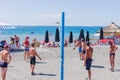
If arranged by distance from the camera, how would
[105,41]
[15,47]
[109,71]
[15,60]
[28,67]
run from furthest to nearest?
[105,41] → [15,47] → [15,60] → [28,67] → [109,71]

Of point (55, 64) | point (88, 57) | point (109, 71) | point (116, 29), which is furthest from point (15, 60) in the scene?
point (116, 29)

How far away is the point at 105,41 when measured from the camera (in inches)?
1339

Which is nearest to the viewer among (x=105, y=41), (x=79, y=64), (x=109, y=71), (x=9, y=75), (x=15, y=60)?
(x=9, y=75)

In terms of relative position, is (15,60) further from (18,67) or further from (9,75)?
(9,75)

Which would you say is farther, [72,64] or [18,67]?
[72,64]

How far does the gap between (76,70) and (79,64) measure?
216 centimetres

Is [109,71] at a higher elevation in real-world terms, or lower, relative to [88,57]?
lower

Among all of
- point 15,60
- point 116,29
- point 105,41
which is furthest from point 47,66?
point 116,29

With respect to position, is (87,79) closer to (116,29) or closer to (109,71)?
(109,71)

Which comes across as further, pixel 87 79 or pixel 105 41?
pixel 105 41

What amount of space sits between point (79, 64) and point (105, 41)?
1661cm

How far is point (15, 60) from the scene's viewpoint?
64.6ft

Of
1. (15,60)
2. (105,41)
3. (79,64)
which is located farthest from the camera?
(105,41)

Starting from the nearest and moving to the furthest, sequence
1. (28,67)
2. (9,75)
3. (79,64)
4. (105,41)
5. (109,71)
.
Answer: (9,75) → (109,71) → (28,67) → (79,64) → (105,41)
